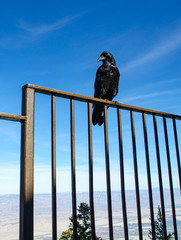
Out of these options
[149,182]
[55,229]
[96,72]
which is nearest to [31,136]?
[55,229]

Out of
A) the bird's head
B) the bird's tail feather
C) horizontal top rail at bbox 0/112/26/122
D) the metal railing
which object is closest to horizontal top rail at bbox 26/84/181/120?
the metal railing

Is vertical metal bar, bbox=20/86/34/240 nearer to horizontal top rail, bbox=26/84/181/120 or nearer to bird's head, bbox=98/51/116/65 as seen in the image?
horizontal top rail, bbox=26/84/181/120

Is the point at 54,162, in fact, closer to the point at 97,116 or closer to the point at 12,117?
the point at 12,117

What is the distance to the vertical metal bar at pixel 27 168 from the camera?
1.13 meters

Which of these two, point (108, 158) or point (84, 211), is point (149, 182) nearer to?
point (108, 158)

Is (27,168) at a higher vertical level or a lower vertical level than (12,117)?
lower

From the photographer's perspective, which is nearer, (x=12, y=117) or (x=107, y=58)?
(x=12, y=117)

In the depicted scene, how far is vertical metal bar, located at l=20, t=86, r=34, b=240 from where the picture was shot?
1.13 m

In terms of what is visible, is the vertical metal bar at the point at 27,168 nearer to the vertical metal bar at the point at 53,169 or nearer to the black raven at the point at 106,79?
the vertical metal bar at the point at 53,169

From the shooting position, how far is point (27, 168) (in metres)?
1.18

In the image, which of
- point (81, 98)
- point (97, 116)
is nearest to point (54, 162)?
point (81, 98)

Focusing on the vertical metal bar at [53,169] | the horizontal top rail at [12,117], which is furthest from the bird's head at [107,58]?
the horizontal top rail at [12,117]

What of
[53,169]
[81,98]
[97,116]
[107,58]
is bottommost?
[53,169]

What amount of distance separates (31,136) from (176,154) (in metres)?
1.22
